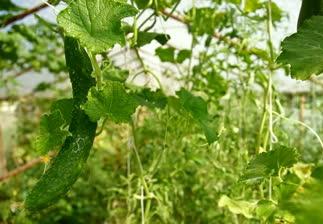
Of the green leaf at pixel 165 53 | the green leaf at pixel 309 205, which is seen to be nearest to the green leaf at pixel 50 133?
the green leaf at pixel 309 205

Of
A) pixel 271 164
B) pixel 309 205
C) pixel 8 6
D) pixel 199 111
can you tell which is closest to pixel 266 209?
pixel 271 164

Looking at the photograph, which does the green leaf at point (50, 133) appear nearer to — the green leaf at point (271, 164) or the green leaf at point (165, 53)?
the green leaf at point (271, 164)

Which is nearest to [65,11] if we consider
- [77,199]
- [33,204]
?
[33,204]

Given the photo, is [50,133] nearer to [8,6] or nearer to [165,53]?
[165,53]

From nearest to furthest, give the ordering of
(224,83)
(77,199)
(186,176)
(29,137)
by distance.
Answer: (224,83) → (186,176) → (77,199) → (29,137)

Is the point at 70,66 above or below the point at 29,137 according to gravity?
above

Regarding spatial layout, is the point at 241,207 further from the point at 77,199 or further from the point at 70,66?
the point at 77,199

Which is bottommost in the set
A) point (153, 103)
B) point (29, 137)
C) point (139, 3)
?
point (29, 137)
